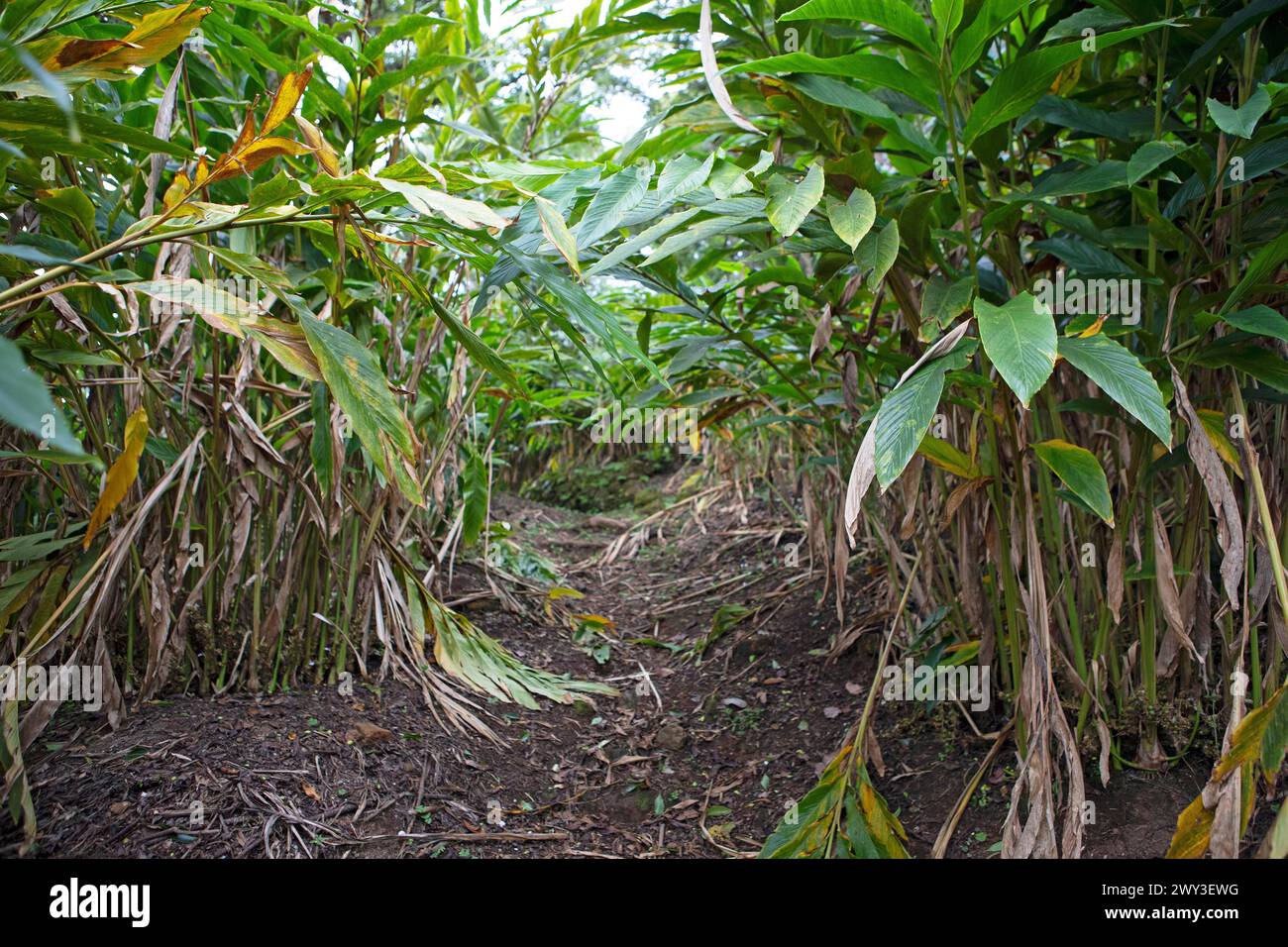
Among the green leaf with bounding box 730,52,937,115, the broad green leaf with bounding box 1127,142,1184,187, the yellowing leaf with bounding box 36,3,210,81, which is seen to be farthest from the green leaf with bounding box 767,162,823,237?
→ the yellowing leaf with bounding box 36,3,210,81

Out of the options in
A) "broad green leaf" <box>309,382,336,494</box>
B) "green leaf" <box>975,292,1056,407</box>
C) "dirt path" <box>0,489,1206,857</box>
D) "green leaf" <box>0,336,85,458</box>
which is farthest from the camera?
"broad green leaf" <box>309,382,336,494</box>

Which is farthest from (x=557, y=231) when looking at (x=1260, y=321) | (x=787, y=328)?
(x=787, y=328)

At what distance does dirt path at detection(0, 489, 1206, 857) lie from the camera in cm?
115

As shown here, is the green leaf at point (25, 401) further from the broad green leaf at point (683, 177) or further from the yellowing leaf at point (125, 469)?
the broad green leaf at point (683, 177)

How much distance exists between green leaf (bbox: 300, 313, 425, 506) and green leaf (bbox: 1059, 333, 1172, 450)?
2.21 ft

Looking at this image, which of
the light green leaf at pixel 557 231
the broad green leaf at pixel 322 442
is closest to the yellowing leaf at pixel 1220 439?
the light green leaf at pixel 557 231

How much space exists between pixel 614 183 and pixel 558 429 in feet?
10.7

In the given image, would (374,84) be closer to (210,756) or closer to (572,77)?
(572,77)

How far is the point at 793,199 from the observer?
3.07 ft

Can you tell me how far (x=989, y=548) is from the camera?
3.86 feet

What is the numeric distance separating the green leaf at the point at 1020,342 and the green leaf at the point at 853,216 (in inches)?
6.0

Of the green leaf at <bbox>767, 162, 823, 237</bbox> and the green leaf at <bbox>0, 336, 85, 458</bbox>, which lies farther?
the green leaf at <bbox>767, 162, 823, 237</bbox>

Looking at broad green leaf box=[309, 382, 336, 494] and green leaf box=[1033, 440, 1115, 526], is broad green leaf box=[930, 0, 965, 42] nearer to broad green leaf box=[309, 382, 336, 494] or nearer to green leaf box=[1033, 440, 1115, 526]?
green leaf box=[1033, 440, 1115, 526]
